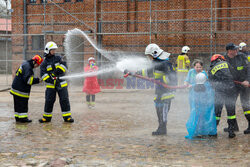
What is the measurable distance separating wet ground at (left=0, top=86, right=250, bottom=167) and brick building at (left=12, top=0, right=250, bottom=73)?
8.16 meters

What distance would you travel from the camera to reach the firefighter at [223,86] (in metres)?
6.66

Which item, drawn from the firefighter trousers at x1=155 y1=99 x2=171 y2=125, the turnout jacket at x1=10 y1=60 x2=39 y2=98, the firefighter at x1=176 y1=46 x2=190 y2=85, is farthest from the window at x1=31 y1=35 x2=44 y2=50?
Answer: the firefighter trousers at x1=155 y1=99 x2=171 y2=125

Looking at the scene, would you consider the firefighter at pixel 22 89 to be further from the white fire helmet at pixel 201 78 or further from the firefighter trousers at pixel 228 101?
the firefighter trousers at pixel 228 101

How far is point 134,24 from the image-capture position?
60.2ft

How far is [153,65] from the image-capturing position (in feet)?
22.9

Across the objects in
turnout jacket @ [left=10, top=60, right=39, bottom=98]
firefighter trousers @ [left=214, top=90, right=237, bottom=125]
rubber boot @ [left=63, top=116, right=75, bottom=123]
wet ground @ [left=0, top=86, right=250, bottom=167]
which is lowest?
wet ground @ [left=0, top=86, right=250, bottom=167]

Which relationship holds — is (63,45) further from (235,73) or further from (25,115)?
(235,73)

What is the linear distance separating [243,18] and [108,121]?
35.8 feet

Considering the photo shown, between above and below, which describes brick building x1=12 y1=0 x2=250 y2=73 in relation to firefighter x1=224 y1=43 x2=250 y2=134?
above

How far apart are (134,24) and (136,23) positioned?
127 mm

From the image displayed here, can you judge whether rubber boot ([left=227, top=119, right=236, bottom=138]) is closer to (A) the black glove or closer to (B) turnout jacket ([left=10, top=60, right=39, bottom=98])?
(A) the black glove

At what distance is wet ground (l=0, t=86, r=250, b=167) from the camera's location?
5012 millimetres

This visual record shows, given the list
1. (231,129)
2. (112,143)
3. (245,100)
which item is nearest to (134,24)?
(245,100)

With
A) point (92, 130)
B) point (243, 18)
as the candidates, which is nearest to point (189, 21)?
point (243, 18)
